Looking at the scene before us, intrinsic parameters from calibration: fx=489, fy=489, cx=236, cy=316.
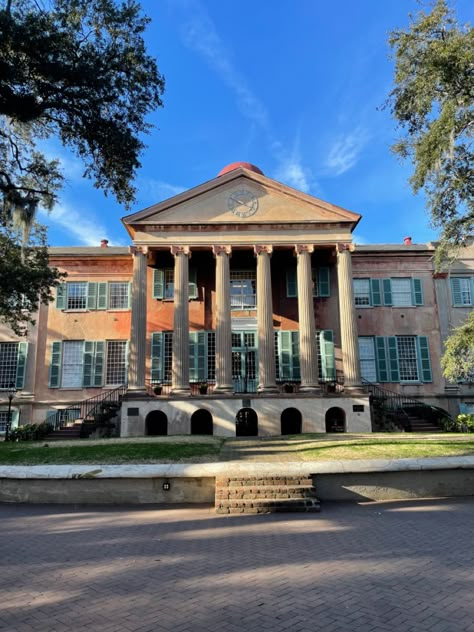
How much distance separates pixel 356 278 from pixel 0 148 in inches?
760

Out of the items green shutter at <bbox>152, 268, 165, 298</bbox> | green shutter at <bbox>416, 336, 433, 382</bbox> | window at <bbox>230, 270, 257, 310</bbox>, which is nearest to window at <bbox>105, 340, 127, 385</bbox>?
green shutter at <bbox>152, 268, 165, 298</bbox>

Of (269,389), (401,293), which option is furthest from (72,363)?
(401,293)

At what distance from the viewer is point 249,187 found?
2522 cm

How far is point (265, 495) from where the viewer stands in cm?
966

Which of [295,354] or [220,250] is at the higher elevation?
[220,250]

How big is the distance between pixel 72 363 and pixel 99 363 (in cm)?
150

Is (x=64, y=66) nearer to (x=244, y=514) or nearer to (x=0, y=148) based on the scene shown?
(x=0, y=148)

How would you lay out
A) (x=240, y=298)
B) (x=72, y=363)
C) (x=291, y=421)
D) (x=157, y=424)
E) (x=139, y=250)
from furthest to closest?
(x=240, y=298), (x=72, y=363), (x=291, y=421), (x=139, y=250), (x=157, y=424)

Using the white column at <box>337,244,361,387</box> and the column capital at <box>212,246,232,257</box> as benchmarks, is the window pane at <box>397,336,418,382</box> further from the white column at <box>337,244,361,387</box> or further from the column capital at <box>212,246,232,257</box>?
the column capital at <box>212,246,232,257</box>

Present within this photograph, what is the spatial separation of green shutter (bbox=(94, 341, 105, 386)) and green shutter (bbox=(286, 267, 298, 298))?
10.3 metres

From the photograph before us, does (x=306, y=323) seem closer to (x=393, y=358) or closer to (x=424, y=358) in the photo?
(x=393, y=358)

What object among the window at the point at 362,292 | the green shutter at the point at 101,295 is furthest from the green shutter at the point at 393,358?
the green shutter at the point at 101,295

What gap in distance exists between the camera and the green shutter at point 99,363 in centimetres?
2562

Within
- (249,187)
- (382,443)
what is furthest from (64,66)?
(249,187)
